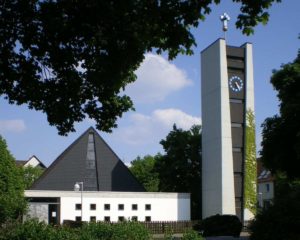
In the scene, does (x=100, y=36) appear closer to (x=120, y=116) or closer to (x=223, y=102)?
(x=120, y=116)

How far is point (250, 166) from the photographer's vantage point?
58.1 meters

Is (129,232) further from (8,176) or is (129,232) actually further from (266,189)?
(266,189)

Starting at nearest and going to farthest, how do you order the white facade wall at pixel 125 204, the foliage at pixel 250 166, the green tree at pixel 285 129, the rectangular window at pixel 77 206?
the green tree at pixel 285 129, the white facade wall at pixel 125 204, the rectangular window at pixel 77 206, the foliage at pixel 250 166

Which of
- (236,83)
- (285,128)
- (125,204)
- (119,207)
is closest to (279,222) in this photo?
(285,128)

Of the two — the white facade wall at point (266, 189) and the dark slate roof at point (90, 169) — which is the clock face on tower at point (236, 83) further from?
the white facade wall at point (266, 189)

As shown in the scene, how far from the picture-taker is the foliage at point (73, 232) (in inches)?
582

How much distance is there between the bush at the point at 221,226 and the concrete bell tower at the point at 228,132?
1815 centimetres

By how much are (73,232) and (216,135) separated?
42793 mm

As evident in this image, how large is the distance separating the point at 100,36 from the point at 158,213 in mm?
48557

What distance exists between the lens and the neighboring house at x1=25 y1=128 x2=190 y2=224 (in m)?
54.8

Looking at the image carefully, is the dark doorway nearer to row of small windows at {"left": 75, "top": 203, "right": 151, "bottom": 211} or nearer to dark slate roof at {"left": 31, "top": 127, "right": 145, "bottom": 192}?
row of small windows at {"left": 75, "top": 203, "right": 151, "bottom": 211}

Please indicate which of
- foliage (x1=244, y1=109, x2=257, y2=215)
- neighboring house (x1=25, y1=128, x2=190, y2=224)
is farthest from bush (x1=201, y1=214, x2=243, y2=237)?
foliage (x1=244, y1=109, x2=257, y2=215)

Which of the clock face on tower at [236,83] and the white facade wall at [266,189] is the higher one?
the clock face on tower at [236,83]

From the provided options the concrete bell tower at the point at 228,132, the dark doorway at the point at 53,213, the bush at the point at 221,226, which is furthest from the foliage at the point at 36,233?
the concrete bell tower at the point at 228,132
